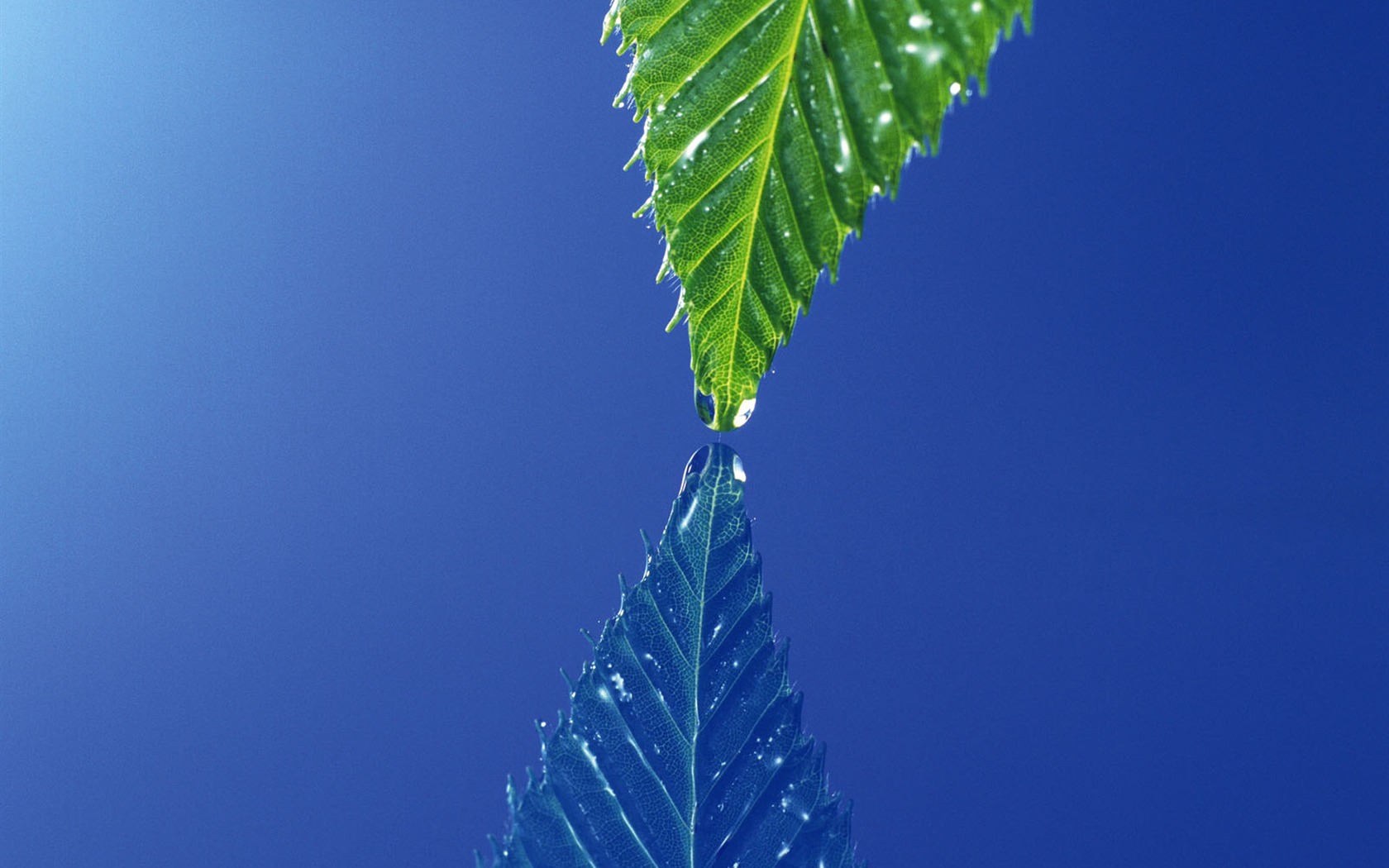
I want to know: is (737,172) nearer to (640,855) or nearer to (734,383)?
(734,383)

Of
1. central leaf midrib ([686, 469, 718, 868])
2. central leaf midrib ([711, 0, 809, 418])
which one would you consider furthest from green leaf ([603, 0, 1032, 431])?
central leaf midrib ([686, 469, 718, 868])

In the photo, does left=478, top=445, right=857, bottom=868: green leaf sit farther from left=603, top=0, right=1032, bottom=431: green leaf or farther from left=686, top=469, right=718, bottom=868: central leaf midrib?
left=603, top=0, right=1032, bottom=431: green leaf

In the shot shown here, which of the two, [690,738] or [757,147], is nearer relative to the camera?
[757,147]

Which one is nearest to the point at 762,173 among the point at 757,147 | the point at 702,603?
the point at 757,147

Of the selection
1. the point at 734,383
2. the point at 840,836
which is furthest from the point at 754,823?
the point at 734,383

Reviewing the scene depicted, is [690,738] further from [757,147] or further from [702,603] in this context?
[757,147]

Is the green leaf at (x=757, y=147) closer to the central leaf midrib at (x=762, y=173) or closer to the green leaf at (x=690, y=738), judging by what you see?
the central leaf midrib at (x=762, y=173)
